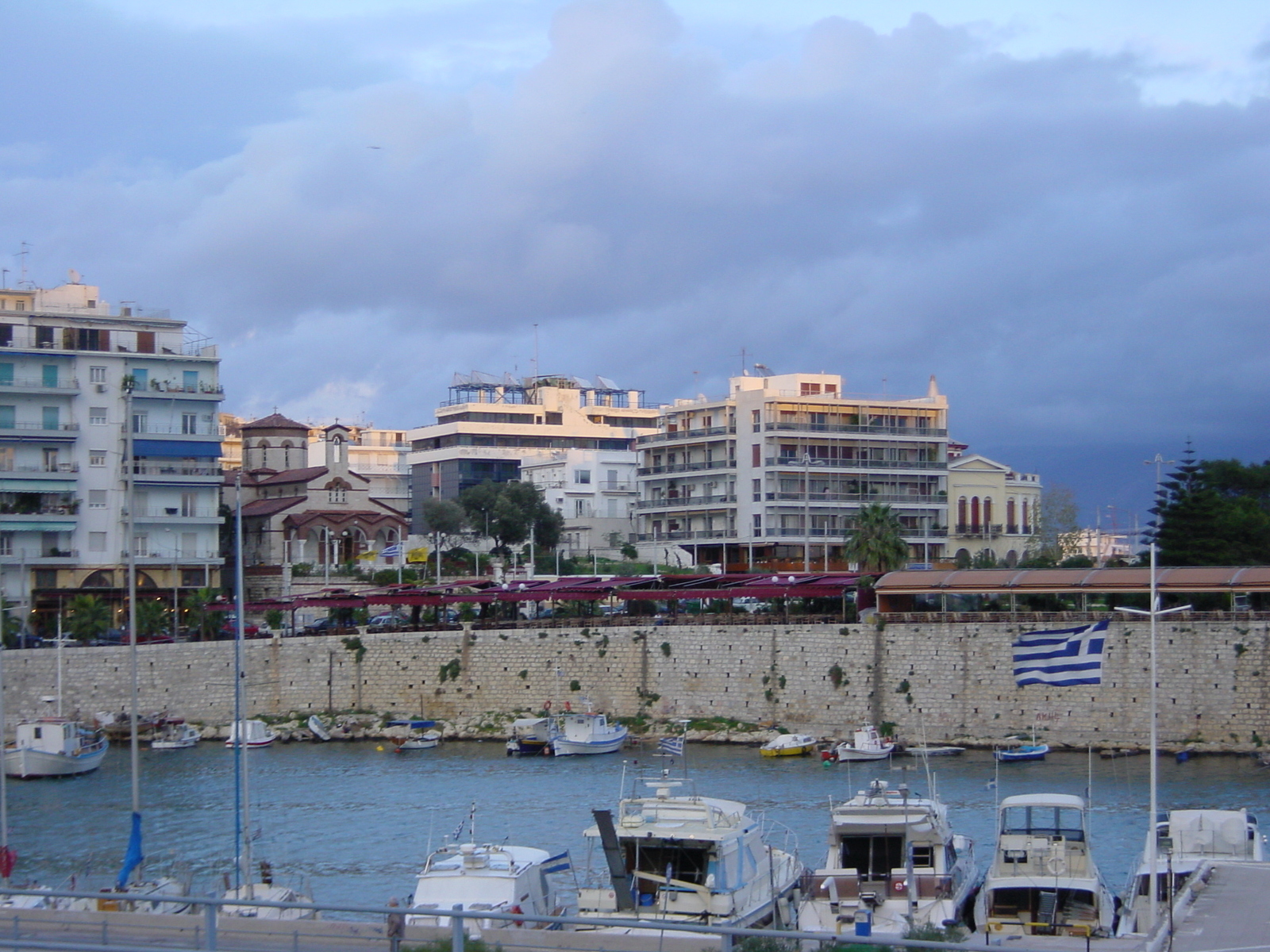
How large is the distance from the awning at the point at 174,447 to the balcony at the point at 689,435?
28.2 metres

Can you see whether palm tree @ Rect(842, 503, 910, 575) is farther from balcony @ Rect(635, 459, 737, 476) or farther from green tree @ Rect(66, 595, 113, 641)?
green tree @ Rect(66, 595, 113, 641)

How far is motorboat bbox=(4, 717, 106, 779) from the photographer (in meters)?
55.0

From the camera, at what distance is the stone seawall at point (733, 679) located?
5034cm

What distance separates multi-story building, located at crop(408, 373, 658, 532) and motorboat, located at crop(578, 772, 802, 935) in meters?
84.3

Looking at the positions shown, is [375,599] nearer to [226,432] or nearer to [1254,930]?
[1254,930]

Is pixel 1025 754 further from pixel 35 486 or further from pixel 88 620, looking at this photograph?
pixel 35 486

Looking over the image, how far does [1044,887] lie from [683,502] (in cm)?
6845

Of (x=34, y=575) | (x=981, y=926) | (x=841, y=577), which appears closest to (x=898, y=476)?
(x=841, y=577)

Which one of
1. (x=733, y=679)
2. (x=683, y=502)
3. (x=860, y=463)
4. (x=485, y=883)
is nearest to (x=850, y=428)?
(x=860, y=463)

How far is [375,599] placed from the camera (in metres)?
65.1

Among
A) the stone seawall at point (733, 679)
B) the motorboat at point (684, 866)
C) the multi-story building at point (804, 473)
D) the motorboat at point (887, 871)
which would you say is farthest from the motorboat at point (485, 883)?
the multi-story building at point (804, 473)

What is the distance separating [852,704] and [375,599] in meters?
21.1

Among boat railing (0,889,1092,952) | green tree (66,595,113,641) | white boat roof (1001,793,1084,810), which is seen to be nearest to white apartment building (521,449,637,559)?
green tree (66,595,113,641)

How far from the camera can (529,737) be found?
56.7m
